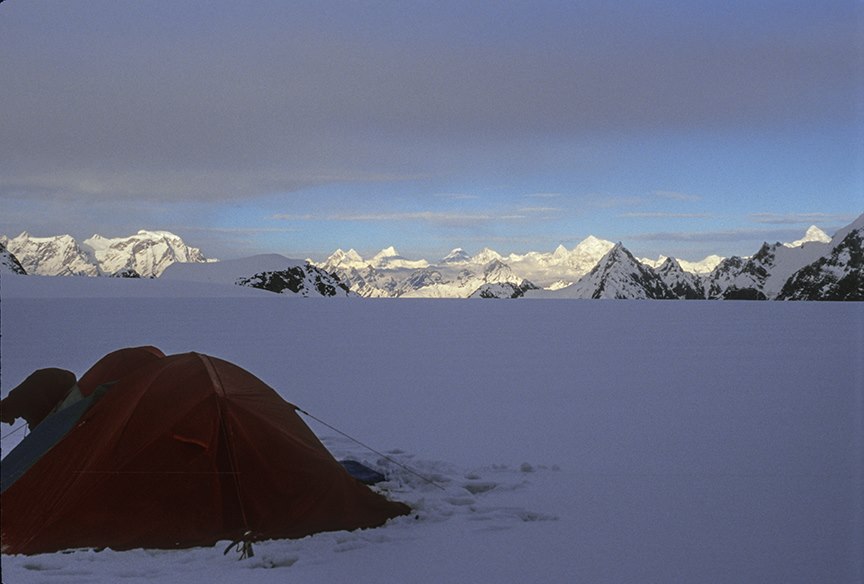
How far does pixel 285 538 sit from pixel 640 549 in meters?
2.23

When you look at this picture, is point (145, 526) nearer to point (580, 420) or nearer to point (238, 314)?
point (580, 420)

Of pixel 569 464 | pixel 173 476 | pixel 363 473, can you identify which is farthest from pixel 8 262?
pixel 173 476

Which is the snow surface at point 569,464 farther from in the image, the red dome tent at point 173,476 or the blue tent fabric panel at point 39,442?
the blue tent fabric panel at point 39,442

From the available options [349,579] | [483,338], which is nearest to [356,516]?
→ [349,579]

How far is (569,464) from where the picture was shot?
767 cm

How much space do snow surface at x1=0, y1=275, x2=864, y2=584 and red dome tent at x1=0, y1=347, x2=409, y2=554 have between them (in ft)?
0.70

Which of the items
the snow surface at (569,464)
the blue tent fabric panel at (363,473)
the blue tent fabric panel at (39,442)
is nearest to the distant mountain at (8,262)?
the snow surface at (569,464)

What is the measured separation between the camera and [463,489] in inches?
261

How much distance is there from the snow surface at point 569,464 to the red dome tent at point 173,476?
8.4 inches

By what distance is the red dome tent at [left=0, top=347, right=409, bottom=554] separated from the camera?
532cm

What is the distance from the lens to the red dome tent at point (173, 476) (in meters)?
5.32

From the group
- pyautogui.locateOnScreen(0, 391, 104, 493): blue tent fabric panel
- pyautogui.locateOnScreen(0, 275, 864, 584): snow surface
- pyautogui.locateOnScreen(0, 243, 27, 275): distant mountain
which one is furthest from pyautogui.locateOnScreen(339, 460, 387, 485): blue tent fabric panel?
pyautogui.locateOnScreen(0, 243, 27, 275): distant mountain

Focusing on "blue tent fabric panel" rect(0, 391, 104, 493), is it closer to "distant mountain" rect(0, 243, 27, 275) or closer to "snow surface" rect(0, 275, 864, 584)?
"snow surface" rect(0, 275, 864, 584)

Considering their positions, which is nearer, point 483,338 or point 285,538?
point 285,538
